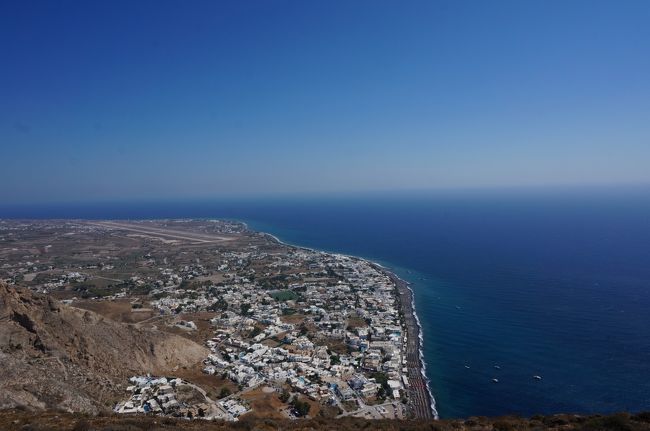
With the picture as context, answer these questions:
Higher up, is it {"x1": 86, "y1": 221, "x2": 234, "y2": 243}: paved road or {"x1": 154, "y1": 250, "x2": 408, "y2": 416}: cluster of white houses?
{"x1": 86, "y1": 221, "x2": 234, "y2": 243}: paved road

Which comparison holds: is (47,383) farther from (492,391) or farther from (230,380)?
(492,391)

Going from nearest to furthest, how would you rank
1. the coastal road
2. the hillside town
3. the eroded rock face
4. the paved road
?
the eroded rock face < the coastal road < the hillside town < the paved road

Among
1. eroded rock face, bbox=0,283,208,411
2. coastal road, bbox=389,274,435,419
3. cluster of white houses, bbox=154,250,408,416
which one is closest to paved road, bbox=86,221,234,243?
cluster of white houses, bbox=154,250,408,416

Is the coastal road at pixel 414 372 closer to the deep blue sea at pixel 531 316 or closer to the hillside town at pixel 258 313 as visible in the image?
the hillside town at pixel 258 313

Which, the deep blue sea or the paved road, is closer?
the deep blue sea

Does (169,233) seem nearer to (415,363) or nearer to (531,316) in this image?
(415,363)

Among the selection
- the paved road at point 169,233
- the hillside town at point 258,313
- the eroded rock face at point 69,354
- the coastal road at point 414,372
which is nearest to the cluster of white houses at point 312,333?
the hillside town at point 258,313

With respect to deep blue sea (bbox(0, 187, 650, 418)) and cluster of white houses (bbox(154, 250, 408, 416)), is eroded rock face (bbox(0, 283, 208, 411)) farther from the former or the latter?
deep blue sea (bbox(0, 187, 650, 418))
